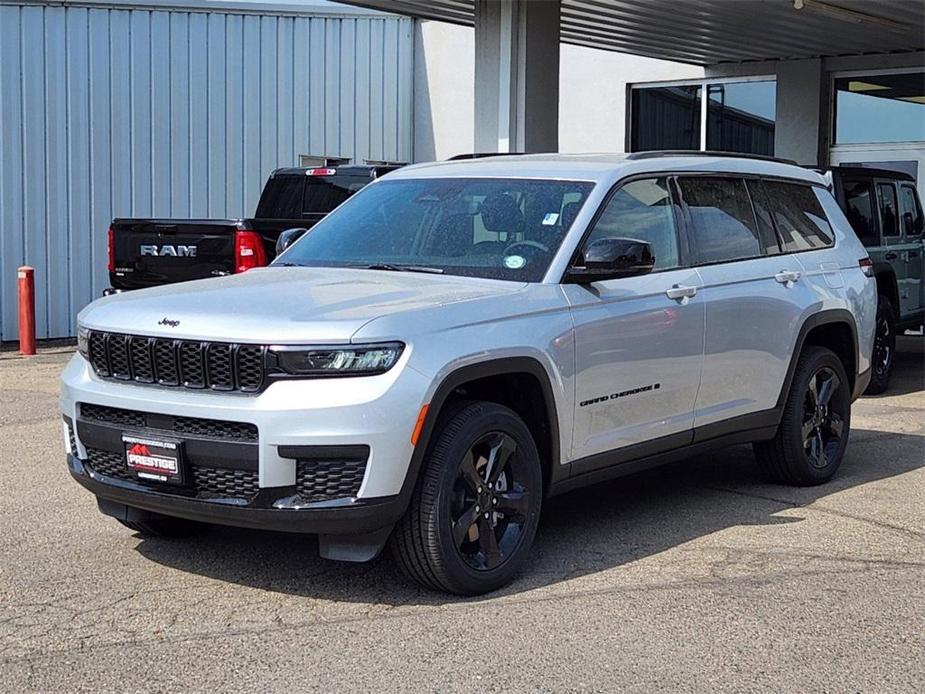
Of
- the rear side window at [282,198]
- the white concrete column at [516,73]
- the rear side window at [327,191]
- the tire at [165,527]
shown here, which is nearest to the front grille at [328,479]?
the tire at [165,527]

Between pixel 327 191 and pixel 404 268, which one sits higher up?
pixel 327 191

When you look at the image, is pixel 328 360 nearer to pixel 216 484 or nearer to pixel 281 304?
pixel 281 304

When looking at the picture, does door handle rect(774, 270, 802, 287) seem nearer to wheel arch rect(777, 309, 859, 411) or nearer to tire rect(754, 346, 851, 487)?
wheel arch rect(777, 309, 859, 411)

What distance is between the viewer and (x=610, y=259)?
5.81 metres

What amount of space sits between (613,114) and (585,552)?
14365 mm

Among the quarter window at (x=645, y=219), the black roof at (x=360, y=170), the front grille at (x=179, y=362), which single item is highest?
the black roof at (x=360, y=170)

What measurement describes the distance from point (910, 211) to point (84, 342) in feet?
32.4

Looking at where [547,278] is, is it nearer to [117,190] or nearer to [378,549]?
[378,549]

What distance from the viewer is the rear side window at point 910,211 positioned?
13.1m

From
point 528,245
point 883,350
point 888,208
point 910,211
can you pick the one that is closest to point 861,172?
point 888,208

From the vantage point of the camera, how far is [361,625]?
503 cm

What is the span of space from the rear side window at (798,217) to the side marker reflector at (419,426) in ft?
11.0

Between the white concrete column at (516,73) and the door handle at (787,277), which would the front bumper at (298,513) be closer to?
the door handle at (787,277)

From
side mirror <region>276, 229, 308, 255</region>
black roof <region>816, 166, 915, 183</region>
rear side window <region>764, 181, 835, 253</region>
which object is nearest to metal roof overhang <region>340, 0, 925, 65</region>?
black roof <region>816, 166, 915, 183</region>
